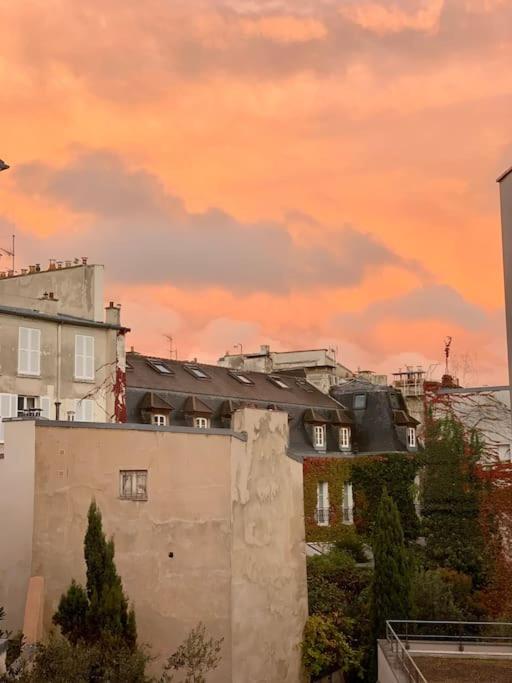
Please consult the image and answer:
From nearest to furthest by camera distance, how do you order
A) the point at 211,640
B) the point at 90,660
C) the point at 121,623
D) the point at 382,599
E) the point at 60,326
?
the point at 90,660
the point at 121,623
the point at 211,640
the point at 382,599
the point at 60,326

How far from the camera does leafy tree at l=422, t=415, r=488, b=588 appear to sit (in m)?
39.2

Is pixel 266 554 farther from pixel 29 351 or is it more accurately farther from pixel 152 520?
pixel 29 351

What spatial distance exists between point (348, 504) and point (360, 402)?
269 inches

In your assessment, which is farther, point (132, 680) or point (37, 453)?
point (37, 453)

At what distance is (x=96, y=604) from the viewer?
66.8 feet

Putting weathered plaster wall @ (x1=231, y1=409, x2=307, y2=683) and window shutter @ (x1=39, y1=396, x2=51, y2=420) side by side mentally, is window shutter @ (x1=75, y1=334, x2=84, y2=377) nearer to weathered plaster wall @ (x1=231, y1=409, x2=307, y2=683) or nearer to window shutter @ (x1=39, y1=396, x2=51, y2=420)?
window shutter @ (x1=39, y1=396, x2=51, y2=420)

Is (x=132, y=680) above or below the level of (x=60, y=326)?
below

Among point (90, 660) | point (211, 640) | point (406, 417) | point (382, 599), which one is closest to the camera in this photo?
point (90, 660)

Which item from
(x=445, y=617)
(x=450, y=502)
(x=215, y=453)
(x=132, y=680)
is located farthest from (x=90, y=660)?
(x=450, y=502)

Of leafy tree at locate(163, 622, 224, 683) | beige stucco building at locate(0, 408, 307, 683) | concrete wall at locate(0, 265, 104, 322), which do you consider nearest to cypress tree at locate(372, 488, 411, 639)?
beige stucco building at locate(0, 408, 307, 683)

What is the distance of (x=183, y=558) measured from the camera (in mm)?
24016

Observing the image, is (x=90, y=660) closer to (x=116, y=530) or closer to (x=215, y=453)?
(x=116, y=530)

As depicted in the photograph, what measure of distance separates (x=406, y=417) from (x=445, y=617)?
16499 mm

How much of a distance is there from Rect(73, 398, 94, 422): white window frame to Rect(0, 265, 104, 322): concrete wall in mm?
3139
